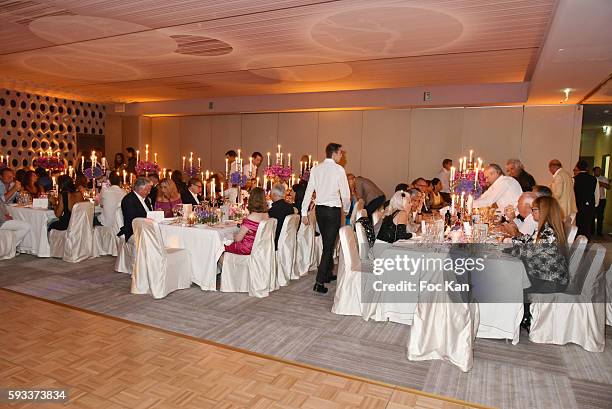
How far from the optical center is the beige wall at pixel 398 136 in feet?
30.1

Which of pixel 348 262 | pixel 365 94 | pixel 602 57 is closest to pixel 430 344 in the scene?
pixel 348 262

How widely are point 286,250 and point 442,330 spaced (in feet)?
8.20

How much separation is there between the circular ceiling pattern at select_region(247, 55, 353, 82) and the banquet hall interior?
8cm

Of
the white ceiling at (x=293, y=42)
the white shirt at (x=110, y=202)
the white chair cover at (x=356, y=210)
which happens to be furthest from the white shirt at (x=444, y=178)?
the white shirt at (x=110, y=202)

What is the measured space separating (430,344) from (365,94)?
734 cm

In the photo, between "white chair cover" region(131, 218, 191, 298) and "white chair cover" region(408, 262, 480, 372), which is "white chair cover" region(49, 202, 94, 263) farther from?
"white chair cover" region(408, 262, 480, 372)

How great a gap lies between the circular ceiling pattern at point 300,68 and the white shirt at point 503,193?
3.14 metres

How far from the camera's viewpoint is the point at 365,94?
992 centimetres

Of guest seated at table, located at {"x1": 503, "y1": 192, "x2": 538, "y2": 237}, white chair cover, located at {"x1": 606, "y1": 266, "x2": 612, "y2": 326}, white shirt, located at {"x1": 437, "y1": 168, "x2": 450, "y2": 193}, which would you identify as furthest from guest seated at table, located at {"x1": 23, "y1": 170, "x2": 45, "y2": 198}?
white chair cover, located at {"x1": 606, "y1": 266, "x2": 612, "y2": 326}

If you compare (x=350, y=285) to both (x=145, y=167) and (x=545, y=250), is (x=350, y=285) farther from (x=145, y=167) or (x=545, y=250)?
(x=145, y=167)

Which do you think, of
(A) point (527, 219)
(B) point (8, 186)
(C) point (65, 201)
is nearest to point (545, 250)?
(A) point (527, 219)

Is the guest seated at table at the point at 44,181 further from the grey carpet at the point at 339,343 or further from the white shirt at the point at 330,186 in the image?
the white shirt at the point at 330,186

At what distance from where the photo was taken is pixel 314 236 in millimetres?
6465

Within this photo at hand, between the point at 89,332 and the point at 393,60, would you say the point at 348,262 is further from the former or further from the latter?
the point at 393,60
